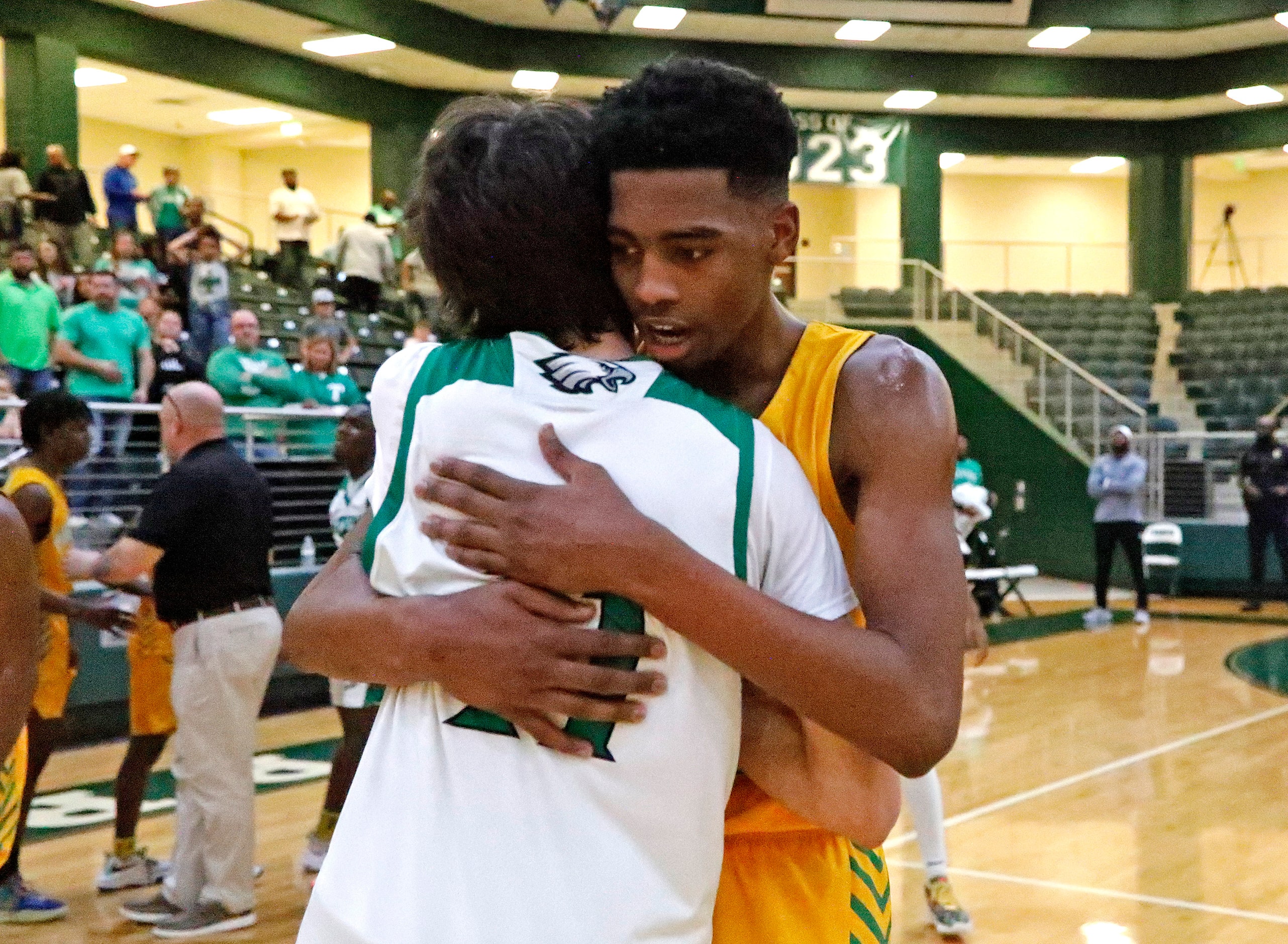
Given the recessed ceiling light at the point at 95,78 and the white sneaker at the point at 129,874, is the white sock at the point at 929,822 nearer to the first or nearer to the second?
the white sneaker at the point at 129,874

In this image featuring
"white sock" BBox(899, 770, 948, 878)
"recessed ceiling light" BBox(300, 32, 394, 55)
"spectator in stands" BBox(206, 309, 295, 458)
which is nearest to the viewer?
"white sock" BBox(899, 770, 948, 878)

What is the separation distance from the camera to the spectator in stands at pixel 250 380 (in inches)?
384

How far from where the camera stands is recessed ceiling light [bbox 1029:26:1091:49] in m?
19.0

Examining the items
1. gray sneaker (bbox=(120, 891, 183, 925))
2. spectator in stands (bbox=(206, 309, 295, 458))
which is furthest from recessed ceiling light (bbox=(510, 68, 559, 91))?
gray sneaker (bbox=(120, 891, 183, 925))

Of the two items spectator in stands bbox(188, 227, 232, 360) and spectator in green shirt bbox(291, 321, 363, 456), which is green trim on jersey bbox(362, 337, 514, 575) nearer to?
spectator in green shirt bbox(291, 321, 363, 456)

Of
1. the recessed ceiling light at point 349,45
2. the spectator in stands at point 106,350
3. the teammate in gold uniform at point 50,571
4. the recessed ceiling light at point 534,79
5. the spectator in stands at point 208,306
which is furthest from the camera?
the recessed ceiling light at point 534,79

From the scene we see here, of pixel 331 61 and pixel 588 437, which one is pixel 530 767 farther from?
pixel 331 61

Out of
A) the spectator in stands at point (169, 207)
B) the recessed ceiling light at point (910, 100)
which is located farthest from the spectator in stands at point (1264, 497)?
the spectator in stands at point (169, 207)

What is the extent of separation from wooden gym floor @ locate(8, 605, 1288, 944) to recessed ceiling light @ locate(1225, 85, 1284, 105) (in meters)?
12.7

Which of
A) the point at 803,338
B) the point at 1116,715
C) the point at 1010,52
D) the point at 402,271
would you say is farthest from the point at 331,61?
the point at 803,338

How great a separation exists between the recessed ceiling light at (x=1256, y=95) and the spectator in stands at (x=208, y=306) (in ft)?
46.1

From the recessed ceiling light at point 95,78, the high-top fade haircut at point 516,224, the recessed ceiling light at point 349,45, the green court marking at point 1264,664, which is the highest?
the recessed ceiling light at point 95,78

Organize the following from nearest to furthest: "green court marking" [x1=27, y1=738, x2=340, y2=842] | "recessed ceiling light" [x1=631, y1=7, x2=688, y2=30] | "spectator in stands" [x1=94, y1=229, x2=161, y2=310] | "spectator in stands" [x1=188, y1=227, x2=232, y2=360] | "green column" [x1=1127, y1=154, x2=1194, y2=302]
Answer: "green court marking" [x1=27, y1=738, x2=340, y2=842], "spectator in stands" [x1=94, y1=229, x2=161, y2=310], "spectator in stands" [x1=188, y1=227, x2=232, y2=360], "recessed ceiling light" [x1=631, y1=7, x2=688, y2=30], "green column" [x1=1127, y1=154, x2=1194, y2=302]

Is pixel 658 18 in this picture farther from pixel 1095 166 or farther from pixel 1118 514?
pixel 1095 166
